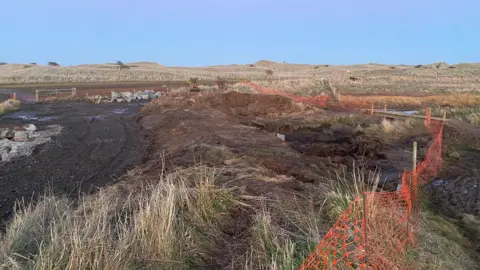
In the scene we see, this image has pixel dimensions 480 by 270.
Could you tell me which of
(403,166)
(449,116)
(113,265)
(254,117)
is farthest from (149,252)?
(449,116)

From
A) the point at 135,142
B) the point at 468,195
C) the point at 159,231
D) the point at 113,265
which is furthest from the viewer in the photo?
the point at 135,142

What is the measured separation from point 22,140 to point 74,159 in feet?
16.0

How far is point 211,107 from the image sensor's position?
2802cm

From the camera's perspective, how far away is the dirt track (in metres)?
11.4

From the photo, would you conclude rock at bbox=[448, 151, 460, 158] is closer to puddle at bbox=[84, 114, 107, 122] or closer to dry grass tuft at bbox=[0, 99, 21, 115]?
puddle at bbox=[84, 114, 107, 122]

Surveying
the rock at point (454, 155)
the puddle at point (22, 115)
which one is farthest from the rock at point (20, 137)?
the rock at point (454, 155)

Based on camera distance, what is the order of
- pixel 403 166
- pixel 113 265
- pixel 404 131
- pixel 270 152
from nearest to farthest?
pixel 113 265
pixel 270 152
pixel 403 166
pixel 404 131

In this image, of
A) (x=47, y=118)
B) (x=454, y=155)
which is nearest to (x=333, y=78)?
(x=47, y=118)

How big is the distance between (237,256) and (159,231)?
0.95 meters

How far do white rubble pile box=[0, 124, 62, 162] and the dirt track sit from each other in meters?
0.42

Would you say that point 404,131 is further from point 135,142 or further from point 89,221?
point 89,221

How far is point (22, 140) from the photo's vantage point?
18.6 meters

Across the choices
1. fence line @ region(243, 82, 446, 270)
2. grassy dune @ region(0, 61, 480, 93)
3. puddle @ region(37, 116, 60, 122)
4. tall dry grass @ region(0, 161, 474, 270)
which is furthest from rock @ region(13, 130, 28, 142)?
grassy dune @ region(0, 61, 480, 93)

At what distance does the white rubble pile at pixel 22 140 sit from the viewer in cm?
1593
